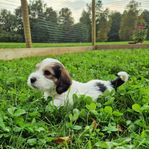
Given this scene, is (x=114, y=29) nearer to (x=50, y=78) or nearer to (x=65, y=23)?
(x=65, y=23)

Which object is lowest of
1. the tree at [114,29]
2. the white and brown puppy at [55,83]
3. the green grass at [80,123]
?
the tree at [114,29]

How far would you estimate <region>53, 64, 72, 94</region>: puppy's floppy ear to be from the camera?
206cm

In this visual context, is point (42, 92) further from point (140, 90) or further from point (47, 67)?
point (140, 90)

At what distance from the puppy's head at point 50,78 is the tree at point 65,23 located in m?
8.75

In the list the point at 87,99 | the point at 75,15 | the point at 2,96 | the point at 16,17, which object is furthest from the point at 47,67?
the point at 75,15

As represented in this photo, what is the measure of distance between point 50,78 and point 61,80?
8cm

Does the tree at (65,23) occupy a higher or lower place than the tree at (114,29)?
higher

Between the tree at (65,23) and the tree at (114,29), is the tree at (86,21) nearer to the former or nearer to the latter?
the tree at (65,23)

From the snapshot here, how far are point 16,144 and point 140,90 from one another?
1058 mm

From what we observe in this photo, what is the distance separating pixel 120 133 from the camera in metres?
1.62

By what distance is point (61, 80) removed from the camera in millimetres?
2074

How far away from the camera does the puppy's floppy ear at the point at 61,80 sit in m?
2.06

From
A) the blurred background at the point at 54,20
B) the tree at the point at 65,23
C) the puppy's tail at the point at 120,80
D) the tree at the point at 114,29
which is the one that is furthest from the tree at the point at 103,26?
the puppy's tail at the point at 120,80

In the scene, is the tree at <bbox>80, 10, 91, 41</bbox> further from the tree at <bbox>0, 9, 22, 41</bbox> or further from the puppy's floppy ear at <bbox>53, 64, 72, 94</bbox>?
the puppy's floppy ear at <bbox>53, 64, 72, 94</bbox>
